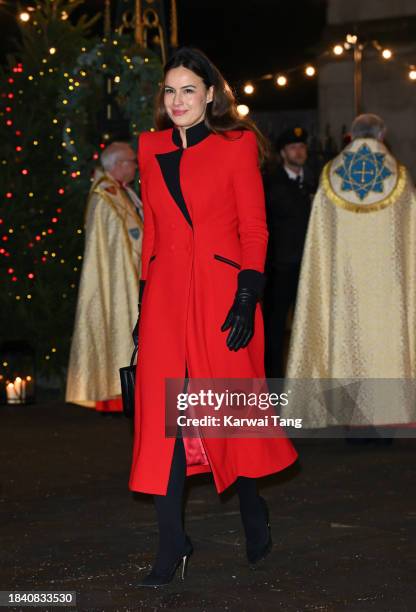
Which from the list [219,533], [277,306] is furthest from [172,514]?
[277,306]

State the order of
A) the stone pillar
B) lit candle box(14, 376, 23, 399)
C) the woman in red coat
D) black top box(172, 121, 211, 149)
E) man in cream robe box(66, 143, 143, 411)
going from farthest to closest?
the stone pillar, lit candle box(14, 376, 23, 399), man in cream robe box(66, 143, 143, 411), black top box(172, 121, 211, 149), the woman in red coat

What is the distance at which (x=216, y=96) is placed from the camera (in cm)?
572

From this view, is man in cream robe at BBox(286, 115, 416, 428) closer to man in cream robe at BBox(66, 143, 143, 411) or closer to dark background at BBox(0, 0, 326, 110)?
man in cream robe at BBox(66, 143, 143, 411)

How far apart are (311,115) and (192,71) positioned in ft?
82.3

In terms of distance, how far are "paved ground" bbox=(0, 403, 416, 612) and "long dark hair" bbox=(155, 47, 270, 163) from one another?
1703mm

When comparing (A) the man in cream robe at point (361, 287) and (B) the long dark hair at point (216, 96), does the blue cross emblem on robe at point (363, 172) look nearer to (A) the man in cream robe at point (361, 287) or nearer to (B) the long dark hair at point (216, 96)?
(A) the man in cream robe at point (361, 287)

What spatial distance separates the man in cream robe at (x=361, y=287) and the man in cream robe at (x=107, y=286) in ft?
5.66

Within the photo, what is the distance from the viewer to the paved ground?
214 inches

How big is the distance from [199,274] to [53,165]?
7.34m

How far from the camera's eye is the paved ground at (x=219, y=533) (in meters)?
5.44

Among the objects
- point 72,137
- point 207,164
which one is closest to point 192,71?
point 207,164

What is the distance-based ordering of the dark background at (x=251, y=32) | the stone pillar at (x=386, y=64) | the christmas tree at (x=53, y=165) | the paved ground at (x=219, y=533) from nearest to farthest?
the paved ground at (x=219, y=533) < the christmas tree at (x=53, y=165) < the stone pillar at (x=386, y=64) < the dark background at (x=251, y=32)

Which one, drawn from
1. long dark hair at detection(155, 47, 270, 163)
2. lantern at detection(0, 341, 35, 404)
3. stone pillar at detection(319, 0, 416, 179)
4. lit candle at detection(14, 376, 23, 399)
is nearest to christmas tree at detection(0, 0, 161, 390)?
lantern at detection(0, 341, 35, 404)

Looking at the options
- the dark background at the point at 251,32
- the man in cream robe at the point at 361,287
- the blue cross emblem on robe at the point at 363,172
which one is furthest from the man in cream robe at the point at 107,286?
the dark background at the point at 251,32
